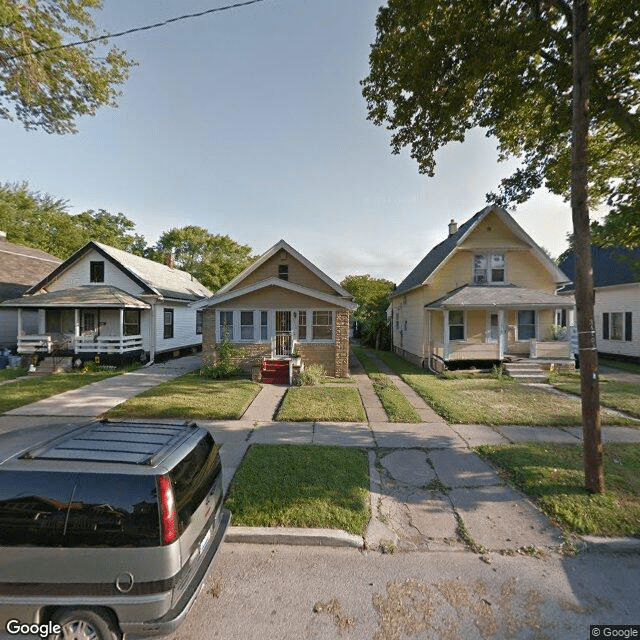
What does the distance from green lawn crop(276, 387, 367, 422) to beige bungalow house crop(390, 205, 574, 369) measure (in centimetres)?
700

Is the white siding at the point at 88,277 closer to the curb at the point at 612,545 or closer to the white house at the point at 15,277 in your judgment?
the white house at the point at 15,277

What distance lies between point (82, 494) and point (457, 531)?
4.12 m

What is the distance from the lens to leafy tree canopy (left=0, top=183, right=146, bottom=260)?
1302 inches

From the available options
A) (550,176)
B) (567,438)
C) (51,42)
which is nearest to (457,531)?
(567,438)

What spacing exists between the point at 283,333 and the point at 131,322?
31.7 ft

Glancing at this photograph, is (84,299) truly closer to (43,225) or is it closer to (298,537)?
(298,537)

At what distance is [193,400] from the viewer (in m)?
9.88

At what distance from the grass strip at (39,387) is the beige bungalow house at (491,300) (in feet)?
50.4

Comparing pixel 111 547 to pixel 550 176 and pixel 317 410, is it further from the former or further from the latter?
pixel 550 176

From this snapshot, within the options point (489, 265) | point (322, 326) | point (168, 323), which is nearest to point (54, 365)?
point (168, 323)

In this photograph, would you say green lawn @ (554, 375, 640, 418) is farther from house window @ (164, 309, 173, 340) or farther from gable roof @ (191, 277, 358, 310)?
house window @ (164, 309, 173, 340)

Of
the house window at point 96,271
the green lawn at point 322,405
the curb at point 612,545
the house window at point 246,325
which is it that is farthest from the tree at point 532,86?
the house window at point 96,271

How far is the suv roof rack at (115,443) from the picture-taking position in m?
2.79

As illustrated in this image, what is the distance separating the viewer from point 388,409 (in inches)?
359
